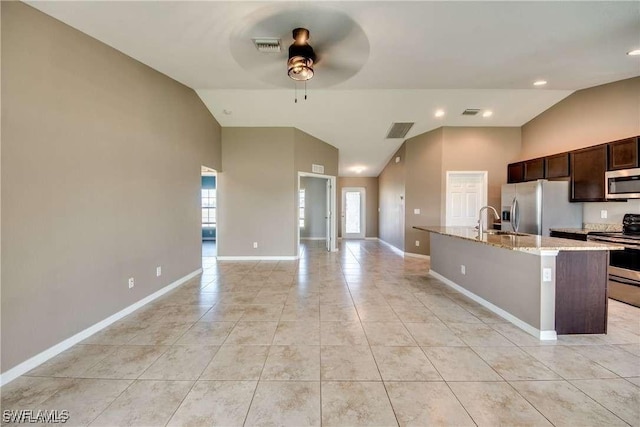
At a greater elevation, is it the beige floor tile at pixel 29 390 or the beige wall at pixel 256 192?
the beige wall at pixel 256 192

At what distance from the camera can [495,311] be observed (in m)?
2.90

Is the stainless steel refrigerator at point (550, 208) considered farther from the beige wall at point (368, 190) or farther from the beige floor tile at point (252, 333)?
the beige wall at point (368, 190)

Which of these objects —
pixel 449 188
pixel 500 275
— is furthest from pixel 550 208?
pixel 500 275

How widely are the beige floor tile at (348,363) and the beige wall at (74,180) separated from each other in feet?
7.49

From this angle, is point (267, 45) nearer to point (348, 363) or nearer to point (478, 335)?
point (348, 363)

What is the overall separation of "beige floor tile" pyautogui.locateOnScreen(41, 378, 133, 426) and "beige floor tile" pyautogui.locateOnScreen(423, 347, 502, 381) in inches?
88.6

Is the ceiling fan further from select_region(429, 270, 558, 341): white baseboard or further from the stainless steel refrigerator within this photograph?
the stainless steel refrigerator

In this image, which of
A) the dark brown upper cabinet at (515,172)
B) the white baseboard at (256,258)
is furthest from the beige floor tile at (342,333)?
the dark brown upper cabinet at (515,172)

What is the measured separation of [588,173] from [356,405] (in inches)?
190

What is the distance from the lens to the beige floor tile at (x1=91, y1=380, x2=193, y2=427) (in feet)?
4.78

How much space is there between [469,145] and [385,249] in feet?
10.9

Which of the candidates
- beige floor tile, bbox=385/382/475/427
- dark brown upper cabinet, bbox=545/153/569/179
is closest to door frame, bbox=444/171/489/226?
dark brown upper cabinet, bbox=545/153/569/179

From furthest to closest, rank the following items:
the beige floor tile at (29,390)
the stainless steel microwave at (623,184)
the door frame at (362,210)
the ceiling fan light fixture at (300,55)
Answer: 1. the door frame at (362,210)
2. the stainless steel microwave at (623,184)
3. the ceiling fan light fixture at (300,55)
4. the beige floor tile at (29,390)

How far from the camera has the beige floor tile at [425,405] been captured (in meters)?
1.46
